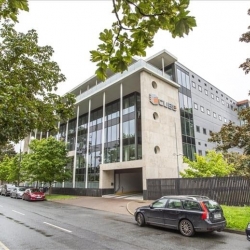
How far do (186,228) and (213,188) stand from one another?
347 inches

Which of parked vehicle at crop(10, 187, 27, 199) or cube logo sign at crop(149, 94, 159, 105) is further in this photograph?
parked vehicle at crop(10, 187, 27, 199)

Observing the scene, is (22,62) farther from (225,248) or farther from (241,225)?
(241,225)

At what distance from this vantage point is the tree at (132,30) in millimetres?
2736

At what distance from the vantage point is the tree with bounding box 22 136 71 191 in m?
28.8

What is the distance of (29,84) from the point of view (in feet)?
24.8

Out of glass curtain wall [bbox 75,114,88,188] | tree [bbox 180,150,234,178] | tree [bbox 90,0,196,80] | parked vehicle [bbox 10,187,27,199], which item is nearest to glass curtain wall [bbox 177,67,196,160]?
tree [bbox 180,150,234,178]

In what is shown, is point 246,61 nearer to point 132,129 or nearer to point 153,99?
point 153,99

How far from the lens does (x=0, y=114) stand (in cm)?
473

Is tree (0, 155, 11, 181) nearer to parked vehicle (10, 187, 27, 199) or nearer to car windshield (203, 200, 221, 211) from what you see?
parked vehicle (10, 187, 27, 199)

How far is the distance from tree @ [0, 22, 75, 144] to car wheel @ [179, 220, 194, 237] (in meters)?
6.31

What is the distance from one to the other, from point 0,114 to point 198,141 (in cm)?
3116

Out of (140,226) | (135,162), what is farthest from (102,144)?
(140,226)

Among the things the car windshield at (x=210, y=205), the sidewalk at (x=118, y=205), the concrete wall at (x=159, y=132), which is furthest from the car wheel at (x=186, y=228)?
the concrete wall at (x=159, y=132)

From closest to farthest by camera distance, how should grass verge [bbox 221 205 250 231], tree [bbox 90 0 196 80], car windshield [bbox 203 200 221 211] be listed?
1. tree [bbox 90 0 196 80]
2. car windshield [bbox 203 200 221 211]
3. grass verge [bbox 221 205 250 231]
